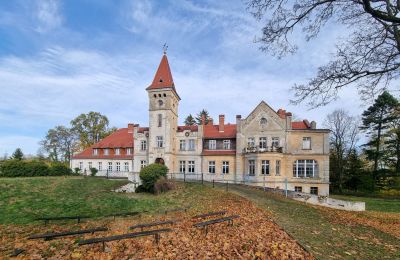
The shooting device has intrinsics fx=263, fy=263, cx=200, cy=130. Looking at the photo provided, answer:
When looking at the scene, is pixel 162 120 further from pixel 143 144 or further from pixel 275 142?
pixel 275 142

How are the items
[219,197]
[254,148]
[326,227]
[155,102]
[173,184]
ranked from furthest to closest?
[155,102] → [254,148] → [173,184] → [219,197] → [326,227]

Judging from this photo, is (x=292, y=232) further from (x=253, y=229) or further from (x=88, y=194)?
(x=88, y=194)

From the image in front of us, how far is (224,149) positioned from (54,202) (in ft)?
72.3

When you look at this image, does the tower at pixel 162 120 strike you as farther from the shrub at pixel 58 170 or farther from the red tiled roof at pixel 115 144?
the shrub at pixel 58 170

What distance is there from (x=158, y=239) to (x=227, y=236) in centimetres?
208

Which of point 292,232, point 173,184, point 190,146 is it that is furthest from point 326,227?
point 190,146

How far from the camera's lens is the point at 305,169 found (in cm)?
3117

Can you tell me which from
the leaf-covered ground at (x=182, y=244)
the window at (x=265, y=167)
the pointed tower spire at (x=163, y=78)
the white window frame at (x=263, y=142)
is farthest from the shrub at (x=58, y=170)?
the white window frame at (x=263, y=142)

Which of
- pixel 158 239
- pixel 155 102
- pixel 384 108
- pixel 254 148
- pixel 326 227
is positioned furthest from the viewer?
pixel 384 108

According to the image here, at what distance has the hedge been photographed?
3008 centimetres

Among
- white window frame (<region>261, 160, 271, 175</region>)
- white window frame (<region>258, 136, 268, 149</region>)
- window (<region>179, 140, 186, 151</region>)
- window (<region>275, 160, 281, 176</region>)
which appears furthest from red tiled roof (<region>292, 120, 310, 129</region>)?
window (<region>179, 140, 186, 151</region>)

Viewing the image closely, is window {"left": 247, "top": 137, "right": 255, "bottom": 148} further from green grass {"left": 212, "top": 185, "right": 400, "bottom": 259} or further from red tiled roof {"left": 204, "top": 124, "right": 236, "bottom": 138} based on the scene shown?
green grass {"left": 212, "top": 185, "right": 400, "bottom": 259}

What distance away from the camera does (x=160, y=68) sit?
36.1 m

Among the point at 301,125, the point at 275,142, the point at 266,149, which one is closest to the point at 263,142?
the point at 275,142
